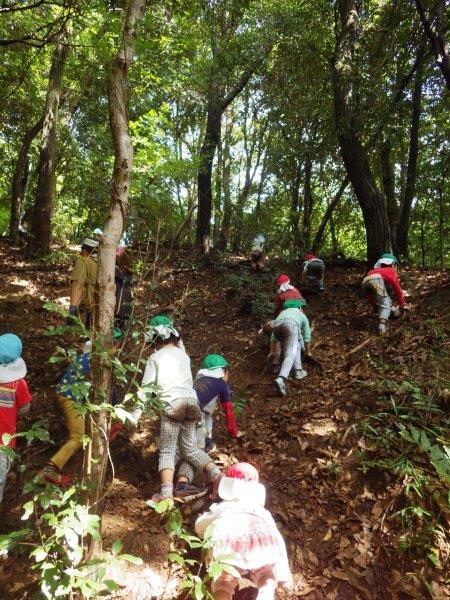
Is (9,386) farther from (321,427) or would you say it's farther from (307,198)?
(307,198)

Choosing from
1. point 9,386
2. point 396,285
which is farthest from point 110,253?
point 396,285

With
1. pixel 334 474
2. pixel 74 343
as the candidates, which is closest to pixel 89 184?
pixel 74 343

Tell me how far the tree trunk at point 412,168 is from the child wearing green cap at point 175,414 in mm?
9123

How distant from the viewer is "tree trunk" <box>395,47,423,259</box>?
10.8m

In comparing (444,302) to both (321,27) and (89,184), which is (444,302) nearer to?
(321,27)

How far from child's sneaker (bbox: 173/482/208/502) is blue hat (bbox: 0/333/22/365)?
6.98 feet

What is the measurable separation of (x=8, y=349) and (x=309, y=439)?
12.0ft

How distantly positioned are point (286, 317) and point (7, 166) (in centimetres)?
1448

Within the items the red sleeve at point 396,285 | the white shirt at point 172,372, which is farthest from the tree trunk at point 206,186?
the white shirt at point 172,372

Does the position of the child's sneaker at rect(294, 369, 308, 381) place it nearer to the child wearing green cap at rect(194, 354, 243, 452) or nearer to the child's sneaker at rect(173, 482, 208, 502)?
the child wearing green cap at rect(194, 354, 243, 452)

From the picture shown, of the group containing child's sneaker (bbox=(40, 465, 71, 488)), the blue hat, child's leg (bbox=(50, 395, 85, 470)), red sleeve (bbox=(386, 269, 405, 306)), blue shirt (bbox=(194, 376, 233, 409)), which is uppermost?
red sleeve (bbox=(386, 269, 405, 306))

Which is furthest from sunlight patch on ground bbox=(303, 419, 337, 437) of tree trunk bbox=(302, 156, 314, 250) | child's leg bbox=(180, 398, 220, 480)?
tree trunk bbox=(302, 156, 314, 250)

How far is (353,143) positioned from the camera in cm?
863

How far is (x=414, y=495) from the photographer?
3947 mm
